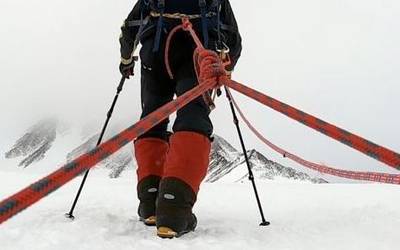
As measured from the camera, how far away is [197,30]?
425 centimetres

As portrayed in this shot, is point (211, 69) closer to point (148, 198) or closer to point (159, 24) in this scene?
point (159, 24)

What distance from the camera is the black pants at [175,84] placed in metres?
3.90

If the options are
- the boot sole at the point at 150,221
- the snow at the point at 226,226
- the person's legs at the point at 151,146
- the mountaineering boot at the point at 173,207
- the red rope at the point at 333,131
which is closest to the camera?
the red rope at the point at 333,131

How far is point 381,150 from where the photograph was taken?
8.31ft

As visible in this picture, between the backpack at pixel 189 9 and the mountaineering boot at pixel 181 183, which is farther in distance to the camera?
the backpack at pixel 189 9

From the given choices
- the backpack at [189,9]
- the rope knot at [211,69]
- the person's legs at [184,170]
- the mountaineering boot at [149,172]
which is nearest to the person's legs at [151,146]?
the mountaineering boot at [149,172]

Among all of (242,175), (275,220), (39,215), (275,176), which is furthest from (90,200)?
(242,175)

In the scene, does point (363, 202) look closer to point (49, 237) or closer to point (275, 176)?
point (49, 237)

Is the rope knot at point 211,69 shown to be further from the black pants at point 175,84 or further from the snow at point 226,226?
the snow at point 226,226

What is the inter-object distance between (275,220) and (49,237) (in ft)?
6.12

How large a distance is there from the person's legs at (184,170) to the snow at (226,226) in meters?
0.13

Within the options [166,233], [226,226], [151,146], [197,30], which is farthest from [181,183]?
[197,30]

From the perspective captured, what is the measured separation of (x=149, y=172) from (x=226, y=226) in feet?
2.44

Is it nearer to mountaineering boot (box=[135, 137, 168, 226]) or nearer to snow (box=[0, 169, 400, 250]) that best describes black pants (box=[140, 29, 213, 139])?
mountaineering boot (box=[135, 137, 168, 226])
